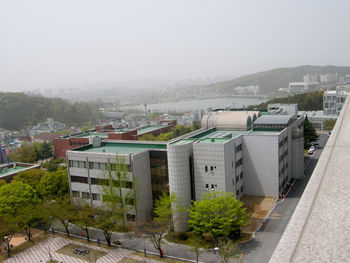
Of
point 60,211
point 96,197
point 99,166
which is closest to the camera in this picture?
point 60,211

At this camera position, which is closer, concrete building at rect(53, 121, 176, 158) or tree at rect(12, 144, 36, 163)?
concrete building at rect(53, 121, 176, 158)

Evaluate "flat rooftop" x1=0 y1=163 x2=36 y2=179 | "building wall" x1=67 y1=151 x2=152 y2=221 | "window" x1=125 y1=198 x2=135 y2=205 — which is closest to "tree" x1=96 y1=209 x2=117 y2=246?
"window" x1=125 y1=198 x2=135 y2=205

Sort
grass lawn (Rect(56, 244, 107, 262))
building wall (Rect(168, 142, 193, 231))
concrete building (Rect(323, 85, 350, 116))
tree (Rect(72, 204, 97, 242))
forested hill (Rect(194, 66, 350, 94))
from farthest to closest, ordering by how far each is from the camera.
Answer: forested hill (Rect(194, 66, 350, 94)) → concrete building (Rect(323, 85, 350, 116)) → building wall (Rect(168, 142, 193, 231)) → tree (Rect(72, 204, 97, 242)) → grass lawn (Rect(56, 244, 107, 262))

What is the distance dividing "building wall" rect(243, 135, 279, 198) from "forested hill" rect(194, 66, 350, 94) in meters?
101

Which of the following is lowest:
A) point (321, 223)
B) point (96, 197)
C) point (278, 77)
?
point (96, 197)

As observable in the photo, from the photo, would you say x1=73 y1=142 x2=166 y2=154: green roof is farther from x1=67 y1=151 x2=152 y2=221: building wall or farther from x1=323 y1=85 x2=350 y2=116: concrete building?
x1=323 y1=85 x2=350 y2=116: concrete building

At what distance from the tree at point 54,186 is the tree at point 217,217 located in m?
7.29

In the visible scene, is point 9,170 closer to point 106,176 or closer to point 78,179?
point 78,179

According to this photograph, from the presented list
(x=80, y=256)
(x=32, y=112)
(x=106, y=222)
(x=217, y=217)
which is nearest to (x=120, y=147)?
(x=106, y=222)

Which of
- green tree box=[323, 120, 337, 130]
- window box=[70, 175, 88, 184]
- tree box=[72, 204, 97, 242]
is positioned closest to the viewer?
tree box=[72, 204, 97, 242]

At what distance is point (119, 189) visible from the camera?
1284 centimetres

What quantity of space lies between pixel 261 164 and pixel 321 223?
491 inches

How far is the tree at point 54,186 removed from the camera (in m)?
14.9

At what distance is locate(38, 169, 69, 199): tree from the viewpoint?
585 inches
